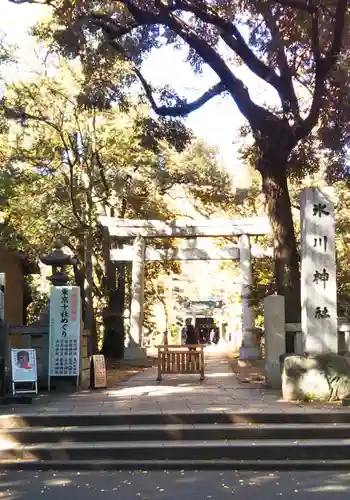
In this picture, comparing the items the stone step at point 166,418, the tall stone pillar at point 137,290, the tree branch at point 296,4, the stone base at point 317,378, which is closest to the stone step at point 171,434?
the stone step at point 166,418

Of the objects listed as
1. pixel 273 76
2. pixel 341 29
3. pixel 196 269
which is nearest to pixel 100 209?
pixel 273 76

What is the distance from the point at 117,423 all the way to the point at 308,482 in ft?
8.47

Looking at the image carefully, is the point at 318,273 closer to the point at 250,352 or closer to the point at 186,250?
the point at 250,352

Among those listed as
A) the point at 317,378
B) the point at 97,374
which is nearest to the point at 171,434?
the point at 317,378

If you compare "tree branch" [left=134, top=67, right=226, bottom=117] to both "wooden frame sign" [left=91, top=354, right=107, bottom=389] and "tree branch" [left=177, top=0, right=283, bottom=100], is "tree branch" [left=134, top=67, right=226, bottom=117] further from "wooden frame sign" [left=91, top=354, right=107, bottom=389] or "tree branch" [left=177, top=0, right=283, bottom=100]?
"wooden frame sign" [left=91, top=354, right=107, bottom=389]

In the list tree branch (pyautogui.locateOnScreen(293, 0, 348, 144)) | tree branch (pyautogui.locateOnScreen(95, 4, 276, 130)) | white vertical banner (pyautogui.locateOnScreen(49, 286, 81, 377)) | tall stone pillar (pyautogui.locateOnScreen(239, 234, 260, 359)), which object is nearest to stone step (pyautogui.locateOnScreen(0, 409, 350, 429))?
white vertical banner (pyautogui.locateOnScreen(49, 286, 81, 377))

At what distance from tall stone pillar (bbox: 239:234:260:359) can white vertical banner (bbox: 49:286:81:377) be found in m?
8.80

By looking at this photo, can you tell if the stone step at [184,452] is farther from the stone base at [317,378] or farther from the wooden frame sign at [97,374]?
the wooden frame sign at [97,374]

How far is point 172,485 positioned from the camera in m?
5.68

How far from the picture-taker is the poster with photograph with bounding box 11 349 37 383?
30.7 feet

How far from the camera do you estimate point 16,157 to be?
55.1ft

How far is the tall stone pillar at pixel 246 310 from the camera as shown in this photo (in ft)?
60.5

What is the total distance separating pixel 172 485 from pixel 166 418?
5.56 ft

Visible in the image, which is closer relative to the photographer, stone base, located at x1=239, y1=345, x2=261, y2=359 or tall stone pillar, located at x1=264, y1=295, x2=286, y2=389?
tall stone pillar, located at x1=264, y1=295, x2=286, y2=389
